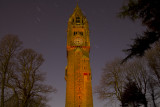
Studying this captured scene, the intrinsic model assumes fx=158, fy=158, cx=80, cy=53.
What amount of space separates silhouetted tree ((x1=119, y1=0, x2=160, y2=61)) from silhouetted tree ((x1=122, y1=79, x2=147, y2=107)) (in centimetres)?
1563

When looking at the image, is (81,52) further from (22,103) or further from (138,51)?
(138,51)

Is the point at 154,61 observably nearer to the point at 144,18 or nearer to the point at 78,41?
the point at 144,18

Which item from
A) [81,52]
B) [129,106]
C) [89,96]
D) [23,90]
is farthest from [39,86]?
[81,52]

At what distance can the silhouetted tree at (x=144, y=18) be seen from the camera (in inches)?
313

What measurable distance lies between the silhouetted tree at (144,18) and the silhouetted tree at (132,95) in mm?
15625

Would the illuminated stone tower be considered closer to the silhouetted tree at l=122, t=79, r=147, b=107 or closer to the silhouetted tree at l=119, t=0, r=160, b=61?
the silhouetted tree at l=122, t=79, r=147, b=107

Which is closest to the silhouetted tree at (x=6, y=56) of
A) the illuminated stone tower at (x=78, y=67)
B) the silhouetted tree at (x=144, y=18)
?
the silhouetted tree at (x=144, y=18)

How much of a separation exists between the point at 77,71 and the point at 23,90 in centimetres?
4274

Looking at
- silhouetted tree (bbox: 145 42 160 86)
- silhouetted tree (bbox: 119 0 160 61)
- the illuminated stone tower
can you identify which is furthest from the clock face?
silhouetted tree (bbox: 119 0 160 61)

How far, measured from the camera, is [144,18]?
9008 mm

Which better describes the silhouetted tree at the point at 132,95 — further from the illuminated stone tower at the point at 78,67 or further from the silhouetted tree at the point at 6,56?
the illuminated stone tower at the point at 78,67

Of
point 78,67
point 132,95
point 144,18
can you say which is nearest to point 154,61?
point 132,95

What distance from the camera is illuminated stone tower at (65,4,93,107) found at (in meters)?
56.8

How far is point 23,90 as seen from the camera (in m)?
19.1
